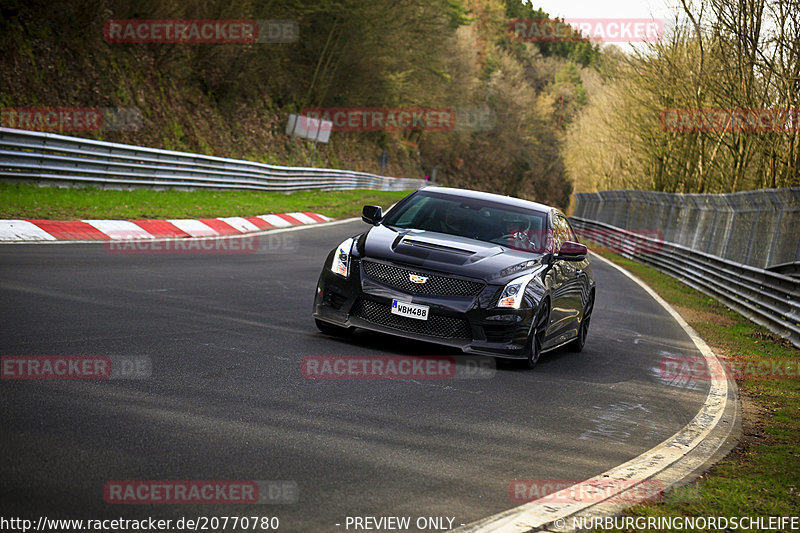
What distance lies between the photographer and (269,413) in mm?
6008

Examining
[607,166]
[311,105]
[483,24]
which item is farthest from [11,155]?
[483,24]

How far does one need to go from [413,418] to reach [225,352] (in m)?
2.02

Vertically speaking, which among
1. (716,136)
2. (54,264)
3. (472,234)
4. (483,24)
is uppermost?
(483,24)

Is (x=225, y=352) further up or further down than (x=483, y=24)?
further down

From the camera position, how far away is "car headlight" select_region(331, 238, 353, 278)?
29.5 feet

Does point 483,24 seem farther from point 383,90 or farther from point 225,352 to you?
point 225,352

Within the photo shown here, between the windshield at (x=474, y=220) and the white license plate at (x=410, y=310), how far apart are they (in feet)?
4.69

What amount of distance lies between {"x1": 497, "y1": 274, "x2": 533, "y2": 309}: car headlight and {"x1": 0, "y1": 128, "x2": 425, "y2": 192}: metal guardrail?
39.5 feet

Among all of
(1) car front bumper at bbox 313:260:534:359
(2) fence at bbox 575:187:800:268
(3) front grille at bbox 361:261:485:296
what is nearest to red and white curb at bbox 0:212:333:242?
(1) car front bumper at bbox 313:260:534:359

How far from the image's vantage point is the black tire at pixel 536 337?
29.3 ft

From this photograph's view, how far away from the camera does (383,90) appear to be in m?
63.0

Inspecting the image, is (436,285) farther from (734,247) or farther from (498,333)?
(734,247)

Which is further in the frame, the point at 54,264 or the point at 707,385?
the point at 54,264

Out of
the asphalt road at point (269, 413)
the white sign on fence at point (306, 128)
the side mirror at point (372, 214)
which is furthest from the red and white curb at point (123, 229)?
the white sign on fence at point (306, 128)
